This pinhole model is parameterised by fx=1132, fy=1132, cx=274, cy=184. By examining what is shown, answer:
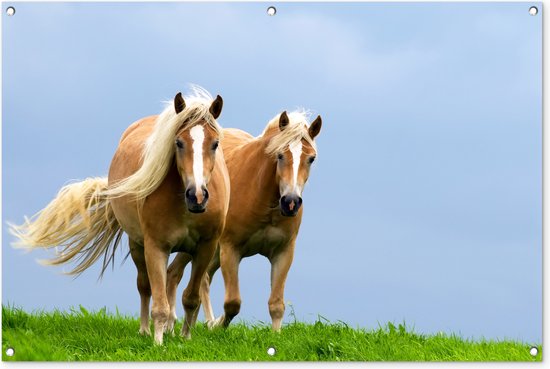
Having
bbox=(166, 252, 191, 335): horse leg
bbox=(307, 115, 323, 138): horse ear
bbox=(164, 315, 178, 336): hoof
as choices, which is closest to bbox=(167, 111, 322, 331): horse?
bbox=(307, 115, 323, 138): horse ear

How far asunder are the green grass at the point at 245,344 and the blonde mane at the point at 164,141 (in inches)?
43.0

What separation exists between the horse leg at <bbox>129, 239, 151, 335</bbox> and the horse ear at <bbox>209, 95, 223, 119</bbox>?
61.3 inches

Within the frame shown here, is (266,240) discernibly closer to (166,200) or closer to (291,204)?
(291,204)

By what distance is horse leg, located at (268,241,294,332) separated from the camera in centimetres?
835

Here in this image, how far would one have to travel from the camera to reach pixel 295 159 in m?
7.91

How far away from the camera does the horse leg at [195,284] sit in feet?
26.0

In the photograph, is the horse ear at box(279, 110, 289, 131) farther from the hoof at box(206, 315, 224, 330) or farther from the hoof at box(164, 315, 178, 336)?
the hoof at box(164, 315, 178, 336)

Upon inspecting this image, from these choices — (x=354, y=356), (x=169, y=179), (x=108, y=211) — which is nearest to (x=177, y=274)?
(x=108, y=211)

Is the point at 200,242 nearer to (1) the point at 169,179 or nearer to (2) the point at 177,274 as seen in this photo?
(1) the point at 169,179

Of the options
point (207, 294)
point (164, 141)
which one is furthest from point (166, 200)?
point (207, 294)

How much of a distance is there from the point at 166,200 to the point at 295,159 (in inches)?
37.8

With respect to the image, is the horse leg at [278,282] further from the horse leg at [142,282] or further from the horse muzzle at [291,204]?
the horse leg at [142,282]

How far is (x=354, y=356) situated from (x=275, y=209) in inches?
56.7

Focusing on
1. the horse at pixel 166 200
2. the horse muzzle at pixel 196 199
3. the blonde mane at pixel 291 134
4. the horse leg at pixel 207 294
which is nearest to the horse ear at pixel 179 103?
the horse at pixel 166 200
